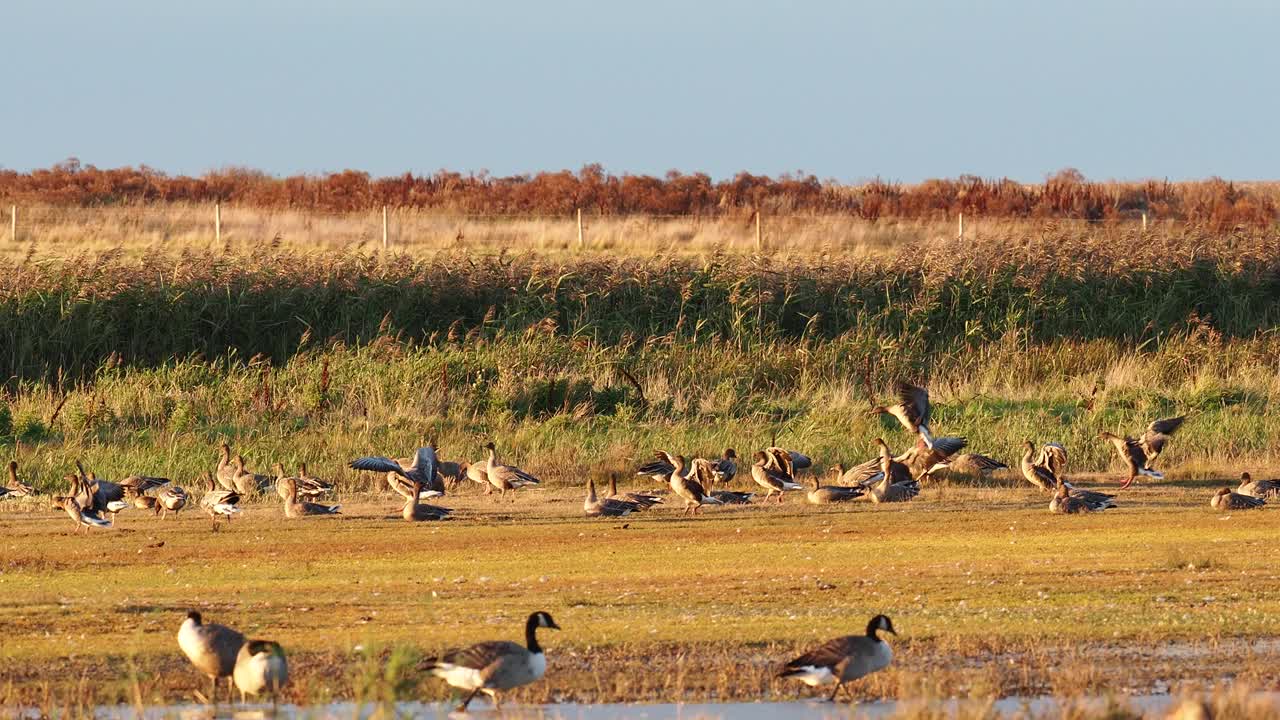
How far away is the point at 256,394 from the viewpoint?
30062 mm

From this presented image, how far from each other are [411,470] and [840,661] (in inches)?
487

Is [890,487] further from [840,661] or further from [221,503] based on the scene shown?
[840,661]

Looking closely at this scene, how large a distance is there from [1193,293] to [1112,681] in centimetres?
2906

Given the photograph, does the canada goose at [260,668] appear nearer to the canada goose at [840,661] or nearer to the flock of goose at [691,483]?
the canada goose at [840,661]

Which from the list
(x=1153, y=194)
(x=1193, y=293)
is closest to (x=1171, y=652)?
(x=1193, y=293)

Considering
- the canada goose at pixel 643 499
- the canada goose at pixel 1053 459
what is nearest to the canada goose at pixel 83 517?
the canada goose at pixel 643 499

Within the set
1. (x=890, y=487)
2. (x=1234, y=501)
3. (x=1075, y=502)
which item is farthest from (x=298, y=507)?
(x=1234, y=501)

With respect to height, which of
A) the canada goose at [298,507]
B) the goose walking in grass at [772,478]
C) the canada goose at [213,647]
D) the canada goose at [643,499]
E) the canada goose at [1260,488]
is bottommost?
the canada goose at [298,507]

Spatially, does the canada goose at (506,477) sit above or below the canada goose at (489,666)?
below

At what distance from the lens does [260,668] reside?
978 cm

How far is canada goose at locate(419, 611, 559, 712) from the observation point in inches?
390

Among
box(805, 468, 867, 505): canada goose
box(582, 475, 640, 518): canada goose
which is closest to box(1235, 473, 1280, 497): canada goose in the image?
box(805, 468, 867, 505): canada goose

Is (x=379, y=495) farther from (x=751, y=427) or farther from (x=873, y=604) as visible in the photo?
(x=873, y=604)

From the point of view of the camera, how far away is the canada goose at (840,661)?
33.0 ft
